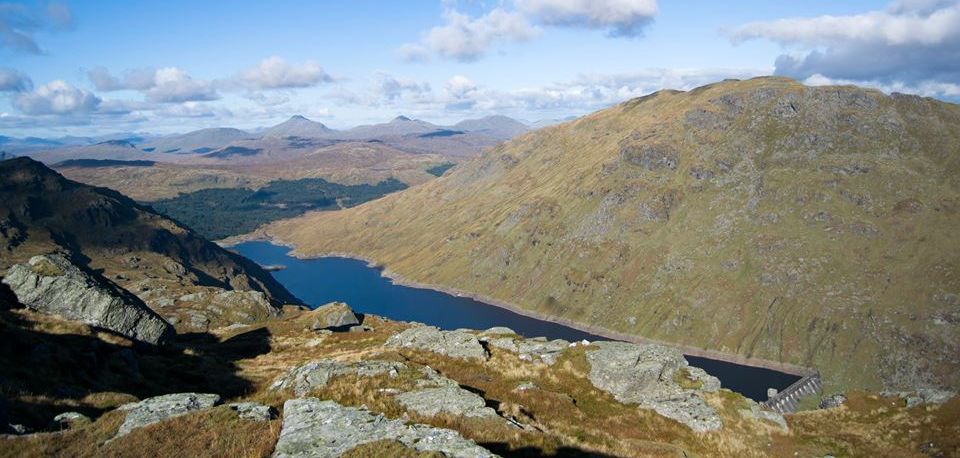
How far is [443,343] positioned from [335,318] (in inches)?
1774

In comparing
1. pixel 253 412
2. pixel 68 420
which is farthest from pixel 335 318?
pixel 253 412

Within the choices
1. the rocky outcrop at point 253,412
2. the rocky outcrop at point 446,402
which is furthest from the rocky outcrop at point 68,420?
the rocky outcrop at point 446,402

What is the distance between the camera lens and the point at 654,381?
3838 cm

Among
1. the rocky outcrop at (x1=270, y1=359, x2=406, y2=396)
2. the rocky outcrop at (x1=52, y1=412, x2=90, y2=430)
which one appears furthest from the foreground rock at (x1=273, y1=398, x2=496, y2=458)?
the rocky outcrop at (x1=270, y1=359, x2=406, y2=396)

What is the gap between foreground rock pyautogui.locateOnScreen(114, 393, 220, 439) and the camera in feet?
66.5

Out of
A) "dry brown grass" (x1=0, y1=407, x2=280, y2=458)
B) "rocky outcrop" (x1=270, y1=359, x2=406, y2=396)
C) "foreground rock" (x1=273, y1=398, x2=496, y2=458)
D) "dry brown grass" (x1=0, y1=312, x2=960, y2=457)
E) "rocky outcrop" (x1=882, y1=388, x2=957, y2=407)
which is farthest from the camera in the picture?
"rocky outcrop" (x1=882, y1=388, x2=957, y2=407)

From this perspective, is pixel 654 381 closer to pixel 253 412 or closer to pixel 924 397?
pixel 253 412

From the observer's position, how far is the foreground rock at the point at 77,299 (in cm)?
4232

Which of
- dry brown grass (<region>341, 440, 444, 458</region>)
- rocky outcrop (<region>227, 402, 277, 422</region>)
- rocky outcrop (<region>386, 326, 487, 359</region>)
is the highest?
dry brown grass (<region>341, 440, 444, 458</region>)

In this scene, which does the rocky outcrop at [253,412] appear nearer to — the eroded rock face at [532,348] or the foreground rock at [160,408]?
the foreground rock at [160,408]

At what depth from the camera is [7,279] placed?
43281mm

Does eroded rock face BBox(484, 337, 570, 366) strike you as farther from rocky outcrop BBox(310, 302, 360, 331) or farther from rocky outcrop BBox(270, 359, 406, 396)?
rocky outcrop BBox(310, 302, 360, 331)

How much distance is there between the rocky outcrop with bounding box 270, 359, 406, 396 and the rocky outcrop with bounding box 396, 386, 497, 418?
4.25 metres

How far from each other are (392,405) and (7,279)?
38.9 metres
